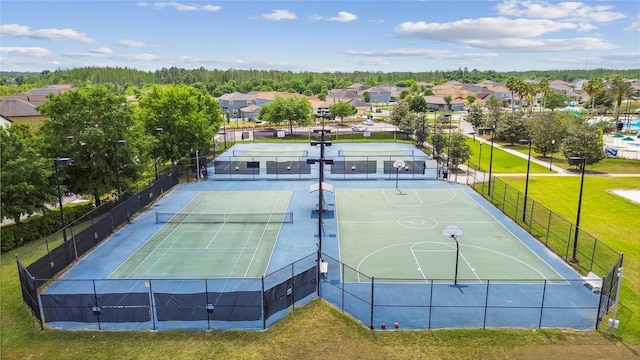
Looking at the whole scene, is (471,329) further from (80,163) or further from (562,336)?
(80,163)

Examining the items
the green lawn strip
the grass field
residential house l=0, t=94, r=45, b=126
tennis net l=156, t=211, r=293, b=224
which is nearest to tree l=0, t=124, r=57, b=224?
tennis net l=156, t=211, r=293, b=224

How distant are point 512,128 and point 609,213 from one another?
3398cm

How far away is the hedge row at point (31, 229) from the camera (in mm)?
24039

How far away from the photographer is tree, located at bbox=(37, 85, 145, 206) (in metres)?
29.0

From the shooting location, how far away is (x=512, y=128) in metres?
62.6

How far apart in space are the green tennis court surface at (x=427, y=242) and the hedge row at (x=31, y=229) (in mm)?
17358

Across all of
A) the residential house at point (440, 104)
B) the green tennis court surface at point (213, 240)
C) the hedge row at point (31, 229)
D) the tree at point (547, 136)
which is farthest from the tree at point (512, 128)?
the residential house at point (440, 104)

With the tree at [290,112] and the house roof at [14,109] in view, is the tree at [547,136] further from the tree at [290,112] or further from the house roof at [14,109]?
the house roof at [14,109]

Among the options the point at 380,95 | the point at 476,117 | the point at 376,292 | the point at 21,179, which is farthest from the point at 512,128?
the point at 380,95

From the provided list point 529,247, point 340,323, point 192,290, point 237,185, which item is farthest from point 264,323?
point 237,185

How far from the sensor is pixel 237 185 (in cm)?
4041

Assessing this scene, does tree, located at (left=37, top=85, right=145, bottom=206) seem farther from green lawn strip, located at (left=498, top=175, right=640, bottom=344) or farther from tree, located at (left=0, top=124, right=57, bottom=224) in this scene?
green lawn strip, located at (left=498, top=175, right=640, bottom=344)

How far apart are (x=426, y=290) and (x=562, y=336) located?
5.43m

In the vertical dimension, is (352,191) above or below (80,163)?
below
